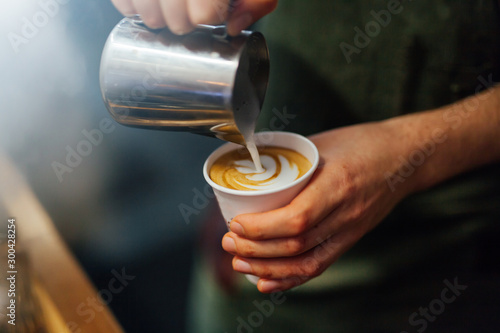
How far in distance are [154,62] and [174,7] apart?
0.22ft

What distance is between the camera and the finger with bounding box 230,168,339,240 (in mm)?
516

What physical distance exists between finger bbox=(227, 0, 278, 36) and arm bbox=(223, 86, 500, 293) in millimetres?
240

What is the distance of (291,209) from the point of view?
52cm

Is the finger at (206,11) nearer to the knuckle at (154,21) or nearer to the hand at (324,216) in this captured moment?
the knuckle at (154,21)

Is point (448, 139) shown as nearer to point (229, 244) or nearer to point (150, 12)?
point (229, 244)

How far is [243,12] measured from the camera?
0.47 metres

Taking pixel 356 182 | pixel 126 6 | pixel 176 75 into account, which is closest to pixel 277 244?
pixel 356 182

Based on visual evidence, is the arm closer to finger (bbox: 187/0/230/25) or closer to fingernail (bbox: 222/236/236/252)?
fingernail (bbox: 222/236/236/252)

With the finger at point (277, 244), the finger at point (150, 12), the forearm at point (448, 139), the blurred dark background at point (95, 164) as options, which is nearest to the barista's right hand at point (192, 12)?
the finger at point (150, 12)

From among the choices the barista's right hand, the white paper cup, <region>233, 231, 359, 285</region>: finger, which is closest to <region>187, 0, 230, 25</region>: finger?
the barista's right hand

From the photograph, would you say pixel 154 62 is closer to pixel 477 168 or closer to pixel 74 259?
pixel 74 259

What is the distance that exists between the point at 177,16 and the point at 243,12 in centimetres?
8

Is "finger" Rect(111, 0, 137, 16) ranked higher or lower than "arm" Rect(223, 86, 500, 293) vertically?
higher

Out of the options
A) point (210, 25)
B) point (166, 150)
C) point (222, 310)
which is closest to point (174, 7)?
point (210, 25)
